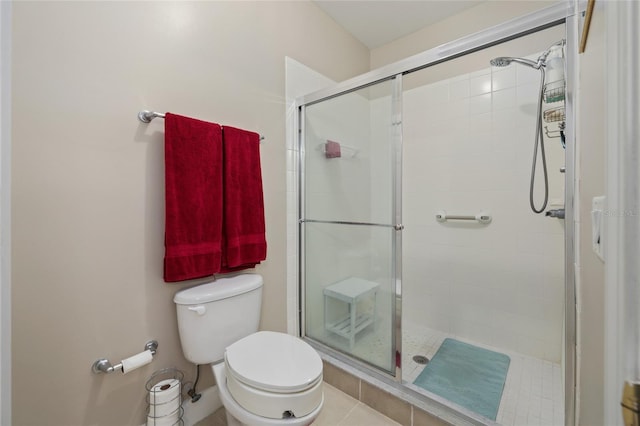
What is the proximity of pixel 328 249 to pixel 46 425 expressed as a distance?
1.44 meters

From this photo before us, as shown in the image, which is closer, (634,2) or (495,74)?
(634,2)

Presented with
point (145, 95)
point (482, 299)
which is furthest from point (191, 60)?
point (482, 299)

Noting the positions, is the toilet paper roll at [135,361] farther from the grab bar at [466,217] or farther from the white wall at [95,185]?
the grab bar at [466,217]

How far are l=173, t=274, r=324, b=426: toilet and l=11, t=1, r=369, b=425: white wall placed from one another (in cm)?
16

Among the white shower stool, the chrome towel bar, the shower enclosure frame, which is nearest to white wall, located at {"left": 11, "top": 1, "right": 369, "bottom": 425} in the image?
the chrome towel bar

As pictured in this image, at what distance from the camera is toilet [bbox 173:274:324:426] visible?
3.17 ft

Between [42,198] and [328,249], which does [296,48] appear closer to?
[328,249]

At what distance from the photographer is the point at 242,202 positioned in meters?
1.45

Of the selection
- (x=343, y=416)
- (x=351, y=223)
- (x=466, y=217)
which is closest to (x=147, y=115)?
(x=351, y=223)

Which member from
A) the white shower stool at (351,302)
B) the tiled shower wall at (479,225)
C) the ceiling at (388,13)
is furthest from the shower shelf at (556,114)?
the white shower stool at (351,302)

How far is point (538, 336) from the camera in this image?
5.92 feet

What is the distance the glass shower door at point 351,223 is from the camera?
1.53m

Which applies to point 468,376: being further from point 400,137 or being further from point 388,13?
point 388,13

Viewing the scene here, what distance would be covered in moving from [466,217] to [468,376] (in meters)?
1.03
